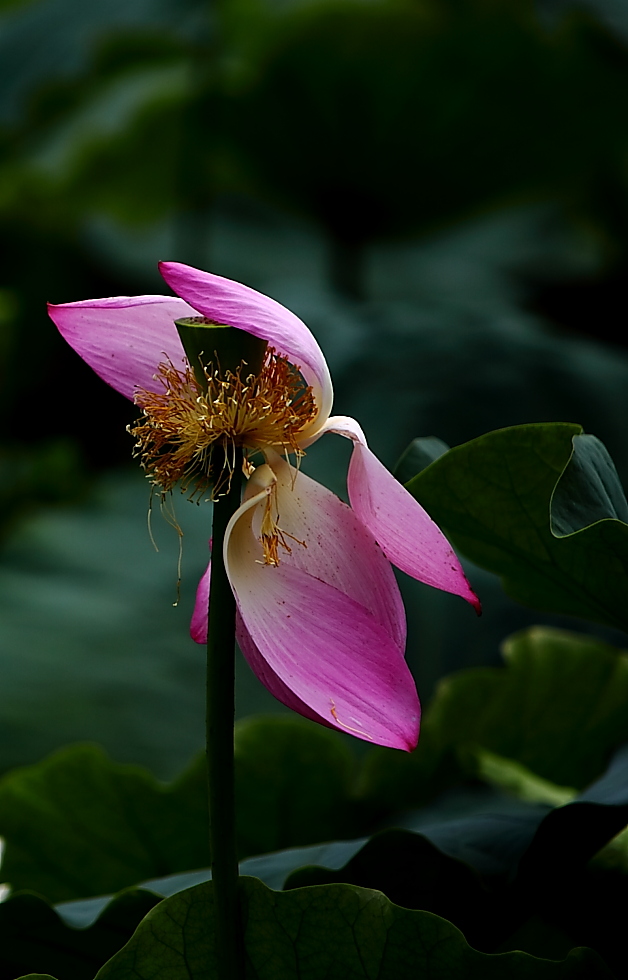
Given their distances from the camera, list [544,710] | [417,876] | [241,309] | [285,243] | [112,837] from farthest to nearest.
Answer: [285,243], [544,710], [112,837], [417,876], [241,309]

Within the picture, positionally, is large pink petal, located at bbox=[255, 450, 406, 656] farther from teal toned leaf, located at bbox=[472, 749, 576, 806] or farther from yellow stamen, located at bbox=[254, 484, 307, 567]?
teal toned leaf, located at bbox=[472, 749, 576, 806]

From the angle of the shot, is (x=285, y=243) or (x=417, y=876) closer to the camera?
(x=417, y=876)

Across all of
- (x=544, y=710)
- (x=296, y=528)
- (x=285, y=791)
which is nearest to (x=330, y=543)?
(x=296, y=528)

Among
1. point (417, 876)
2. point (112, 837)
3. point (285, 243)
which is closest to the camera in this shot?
point (417, 876)

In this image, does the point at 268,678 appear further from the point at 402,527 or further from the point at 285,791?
the point at 285,791

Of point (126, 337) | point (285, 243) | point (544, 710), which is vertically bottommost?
point (544, 710)

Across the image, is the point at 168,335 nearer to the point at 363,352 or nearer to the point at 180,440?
the point at 180,440

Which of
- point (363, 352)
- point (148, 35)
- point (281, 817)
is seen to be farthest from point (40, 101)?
point (281, 817)

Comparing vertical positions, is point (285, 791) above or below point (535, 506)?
below
